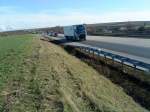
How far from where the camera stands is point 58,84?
15.8 m

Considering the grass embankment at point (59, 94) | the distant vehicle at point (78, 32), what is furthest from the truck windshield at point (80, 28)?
the grass embankment at point (59, 94)

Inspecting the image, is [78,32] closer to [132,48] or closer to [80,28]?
[80,28]

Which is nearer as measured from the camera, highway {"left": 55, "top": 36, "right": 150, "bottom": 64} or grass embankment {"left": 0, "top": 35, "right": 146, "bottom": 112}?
grass embankment {"left": 0, "top": 35, "right": 146, "bottom": 112}

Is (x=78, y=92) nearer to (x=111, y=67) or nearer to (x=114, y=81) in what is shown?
(x=114, y=81)

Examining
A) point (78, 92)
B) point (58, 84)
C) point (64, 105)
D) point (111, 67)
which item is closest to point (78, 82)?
point (58, 84)

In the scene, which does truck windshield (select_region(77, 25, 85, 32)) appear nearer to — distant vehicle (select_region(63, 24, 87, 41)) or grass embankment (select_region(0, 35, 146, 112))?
distant vehicle (select_region(63, 24, 87, 41))

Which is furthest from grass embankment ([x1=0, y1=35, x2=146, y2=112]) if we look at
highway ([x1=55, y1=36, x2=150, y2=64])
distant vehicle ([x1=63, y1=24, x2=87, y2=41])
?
distant vehicle ([x1=63, y1=24, x2=87, y2=41])

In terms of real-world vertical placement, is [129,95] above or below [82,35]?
above

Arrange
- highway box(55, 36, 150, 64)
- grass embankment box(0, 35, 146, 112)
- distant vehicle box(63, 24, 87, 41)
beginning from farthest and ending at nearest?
distant vehicle box(63, 24, 87, 41), highway box(55, 36, 150, 64), grass embankment box(0, 35, 146, 112)

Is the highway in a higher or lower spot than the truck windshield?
higher

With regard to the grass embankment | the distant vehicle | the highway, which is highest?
the grass embankment

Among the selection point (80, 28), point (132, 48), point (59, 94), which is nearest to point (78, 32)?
point (80, 28)

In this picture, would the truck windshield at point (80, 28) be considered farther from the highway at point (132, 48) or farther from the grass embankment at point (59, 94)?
the grass embankment at point (59, 94)

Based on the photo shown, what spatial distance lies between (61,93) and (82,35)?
56035 millimetres
